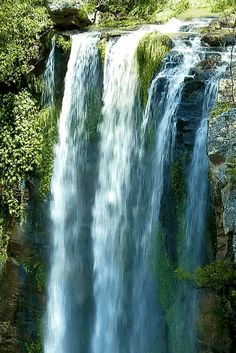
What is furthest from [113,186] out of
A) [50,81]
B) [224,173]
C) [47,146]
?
[224,173]

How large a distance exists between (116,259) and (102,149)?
2.54 meters

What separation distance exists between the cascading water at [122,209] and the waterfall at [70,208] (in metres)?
0.02

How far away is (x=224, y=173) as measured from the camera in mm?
9047

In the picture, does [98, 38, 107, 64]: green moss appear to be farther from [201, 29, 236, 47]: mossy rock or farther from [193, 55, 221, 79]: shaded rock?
[193, 55, 221, 79]: shaded rock

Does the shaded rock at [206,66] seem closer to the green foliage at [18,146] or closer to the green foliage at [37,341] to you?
the green foliage at [18,146]

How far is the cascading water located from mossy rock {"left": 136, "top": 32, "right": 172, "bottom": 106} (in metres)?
0.17

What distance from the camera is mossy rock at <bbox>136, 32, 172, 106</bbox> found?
1271cm

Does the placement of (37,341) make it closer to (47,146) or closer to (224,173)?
(47,146)

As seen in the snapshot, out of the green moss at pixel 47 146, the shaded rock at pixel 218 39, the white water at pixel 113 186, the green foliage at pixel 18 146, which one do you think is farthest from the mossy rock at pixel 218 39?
the green foliage at pixel 18 146

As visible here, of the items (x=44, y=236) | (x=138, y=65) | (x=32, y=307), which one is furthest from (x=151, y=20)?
(x=32, y=307)

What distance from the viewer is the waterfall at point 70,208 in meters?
14.3

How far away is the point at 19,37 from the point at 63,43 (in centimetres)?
109

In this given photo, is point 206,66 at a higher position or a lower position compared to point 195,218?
higher

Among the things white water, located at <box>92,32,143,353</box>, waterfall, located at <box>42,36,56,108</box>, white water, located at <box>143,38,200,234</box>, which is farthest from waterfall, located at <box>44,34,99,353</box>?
white water, located at <box>143,38,200,234</box>
